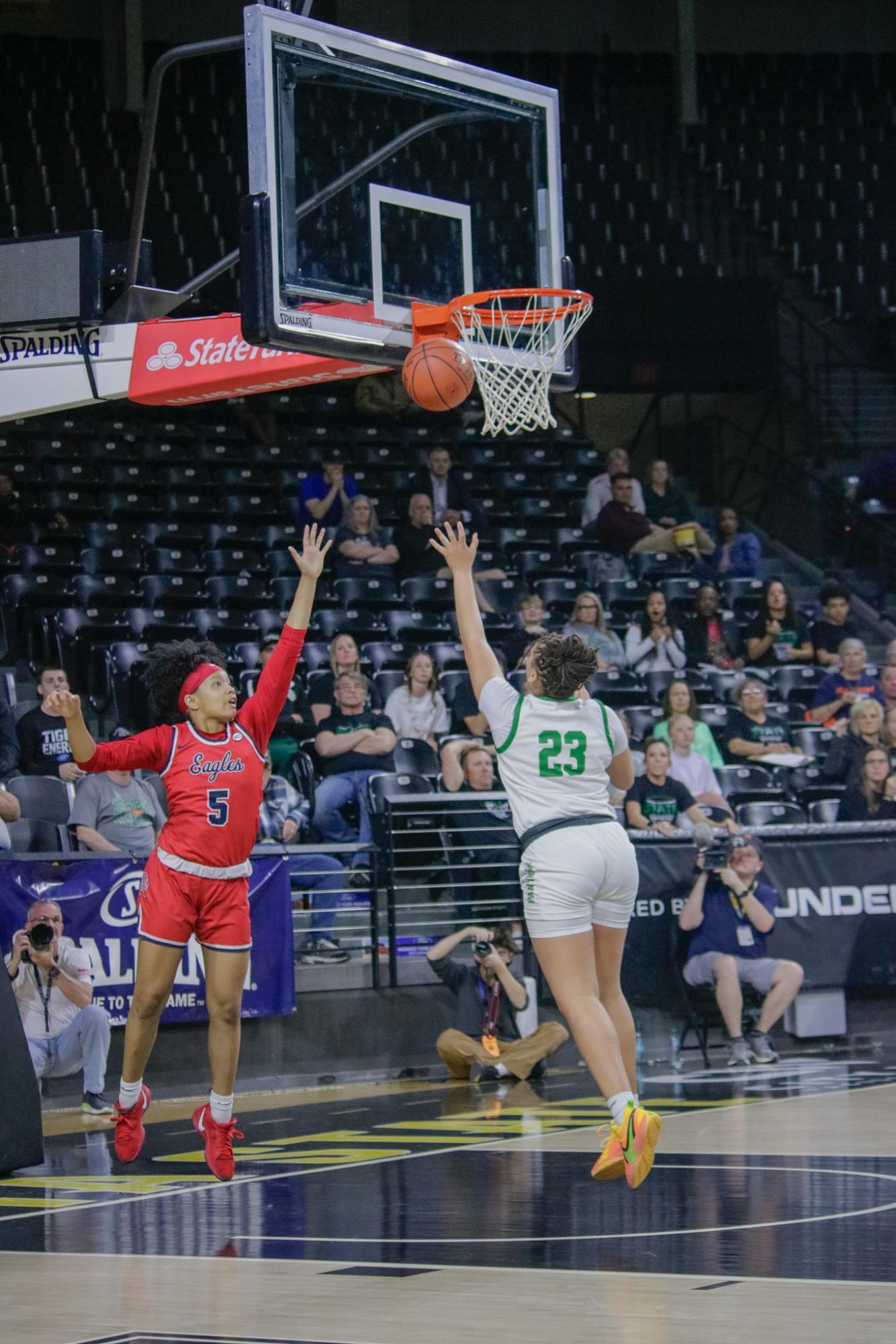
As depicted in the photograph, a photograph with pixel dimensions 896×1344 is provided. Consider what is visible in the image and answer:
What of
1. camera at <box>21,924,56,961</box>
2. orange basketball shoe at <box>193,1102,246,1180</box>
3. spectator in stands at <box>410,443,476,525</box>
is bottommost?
orange basketball shoe at <box>193,1102,246,1180</box>

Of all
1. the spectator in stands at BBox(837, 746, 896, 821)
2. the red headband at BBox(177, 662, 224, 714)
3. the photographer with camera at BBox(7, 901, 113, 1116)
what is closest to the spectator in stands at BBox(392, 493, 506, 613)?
the spectator in stands at BBox(837, 746, 896, 821)

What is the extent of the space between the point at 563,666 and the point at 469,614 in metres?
0.42

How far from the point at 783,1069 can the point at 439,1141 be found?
3.69 metres

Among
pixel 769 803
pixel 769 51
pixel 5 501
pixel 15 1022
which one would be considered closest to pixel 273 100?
pixel 15 1022

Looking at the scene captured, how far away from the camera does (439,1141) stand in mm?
8359

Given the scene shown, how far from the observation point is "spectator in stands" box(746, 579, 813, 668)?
1736 cm

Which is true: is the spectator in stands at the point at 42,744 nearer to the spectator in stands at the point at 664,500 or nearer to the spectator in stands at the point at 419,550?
the spectator in stands at the point at 419,550

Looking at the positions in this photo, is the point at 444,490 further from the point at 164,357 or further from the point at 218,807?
the point at 218,807

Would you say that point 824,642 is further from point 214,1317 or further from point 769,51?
point 214,1317

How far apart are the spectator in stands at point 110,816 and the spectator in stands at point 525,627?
12.3 ft

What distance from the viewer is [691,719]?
1418 cm

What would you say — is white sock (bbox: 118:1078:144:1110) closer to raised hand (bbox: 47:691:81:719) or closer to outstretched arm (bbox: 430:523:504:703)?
raised hand (bbox: 47:691:81:719)

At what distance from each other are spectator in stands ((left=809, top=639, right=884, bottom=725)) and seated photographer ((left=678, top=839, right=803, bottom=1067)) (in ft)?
12.7

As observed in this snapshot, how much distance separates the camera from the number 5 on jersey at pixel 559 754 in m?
6.75
